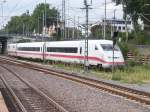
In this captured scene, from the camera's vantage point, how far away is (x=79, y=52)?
46.6 meters

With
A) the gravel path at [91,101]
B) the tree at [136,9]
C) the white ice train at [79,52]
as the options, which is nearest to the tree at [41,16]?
the tree at [136,9]

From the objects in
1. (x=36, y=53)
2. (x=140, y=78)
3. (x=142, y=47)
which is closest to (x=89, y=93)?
(x=140, y=78)

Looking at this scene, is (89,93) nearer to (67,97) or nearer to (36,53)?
(67,97)

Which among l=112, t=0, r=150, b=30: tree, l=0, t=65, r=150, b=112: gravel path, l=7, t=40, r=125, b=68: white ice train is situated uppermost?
l=112, t=0, r=150, b=30: tree

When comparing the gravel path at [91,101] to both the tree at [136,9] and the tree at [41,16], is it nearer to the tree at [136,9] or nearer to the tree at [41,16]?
the tree at [136,9]

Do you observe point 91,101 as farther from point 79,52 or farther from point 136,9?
point 136,9

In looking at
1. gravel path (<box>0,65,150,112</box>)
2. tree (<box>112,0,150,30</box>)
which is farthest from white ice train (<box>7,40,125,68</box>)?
tree (<box>112,0,150,30</box>)

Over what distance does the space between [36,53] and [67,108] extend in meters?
53.9

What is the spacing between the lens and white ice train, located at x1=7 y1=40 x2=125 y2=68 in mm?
41125

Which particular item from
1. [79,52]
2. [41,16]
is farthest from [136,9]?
[41,16]

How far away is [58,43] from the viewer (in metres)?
56.5

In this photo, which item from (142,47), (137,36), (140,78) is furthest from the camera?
(137,36)

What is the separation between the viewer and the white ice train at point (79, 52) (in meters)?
41.1

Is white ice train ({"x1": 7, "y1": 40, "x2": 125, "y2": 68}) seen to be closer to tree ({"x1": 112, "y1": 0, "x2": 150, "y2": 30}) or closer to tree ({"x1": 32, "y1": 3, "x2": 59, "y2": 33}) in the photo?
tree ({"x1": 112, "y1": 0, "x2": 150, "y2": 30})
